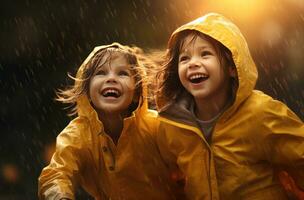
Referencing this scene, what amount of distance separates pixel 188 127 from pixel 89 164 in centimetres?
61

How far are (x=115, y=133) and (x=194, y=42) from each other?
65 cm

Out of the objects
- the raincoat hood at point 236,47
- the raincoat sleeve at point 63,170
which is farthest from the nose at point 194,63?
the raincoat sleeve at point 63,170

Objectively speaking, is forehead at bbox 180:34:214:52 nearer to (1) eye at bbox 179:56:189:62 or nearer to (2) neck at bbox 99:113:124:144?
(1) eye at bbox 179:56:189:62

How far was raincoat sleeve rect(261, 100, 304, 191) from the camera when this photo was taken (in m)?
2.61

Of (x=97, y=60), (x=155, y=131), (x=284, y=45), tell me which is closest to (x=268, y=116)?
(x=155, y=131)

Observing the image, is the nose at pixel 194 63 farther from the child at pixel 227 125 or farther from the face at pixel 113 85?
the face at pixel 113 85

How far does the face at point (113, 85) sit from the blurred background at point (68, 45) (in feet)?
6.12

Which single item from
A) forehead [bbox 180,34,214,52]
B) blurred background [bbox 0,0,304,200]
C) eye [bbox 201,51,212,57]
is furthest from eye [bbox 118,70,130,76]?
blurred background [bbox 0,0,304,200]

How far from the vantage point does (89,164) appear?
3049 mm

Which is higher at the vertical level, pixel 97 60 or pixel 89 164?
pixel 97 60

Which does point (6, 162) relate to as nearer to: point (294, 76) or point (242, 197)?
point (294, 76)

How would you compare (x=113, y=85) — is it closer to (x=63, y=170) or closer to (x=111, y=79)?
(x=111, y=79)

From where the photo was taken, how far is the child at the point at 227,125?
8.64 feet

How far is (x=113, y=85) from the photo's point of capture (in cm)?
292
